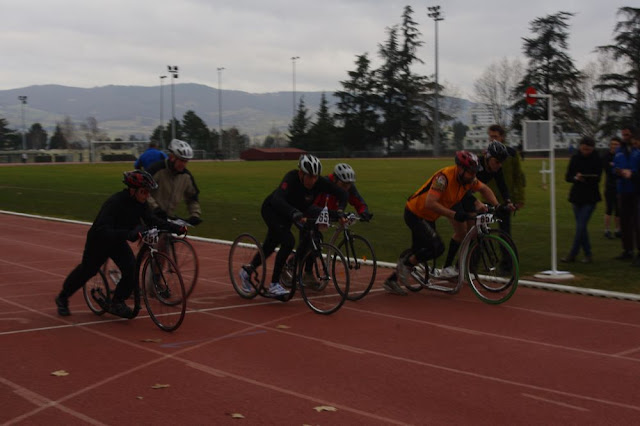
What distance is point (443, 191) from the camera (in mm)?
8414

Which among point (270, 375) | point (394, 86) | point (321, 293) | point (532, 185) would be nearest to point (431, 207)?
point (321, 293)

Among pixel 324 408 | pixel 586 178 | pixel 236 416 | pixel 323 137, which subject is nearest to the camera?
pixel 236 416

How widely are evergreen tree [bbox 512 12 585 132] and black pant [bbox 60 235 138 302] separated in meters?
75.9

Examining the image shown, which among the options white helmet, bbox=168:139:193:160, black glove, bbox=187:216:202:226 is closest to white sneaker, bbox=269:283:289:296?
black glove, bbox=187:216:202:226

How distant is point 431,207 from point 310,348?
2646 millimetres

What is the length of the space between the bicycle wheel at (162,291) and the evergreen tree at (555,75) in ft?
249

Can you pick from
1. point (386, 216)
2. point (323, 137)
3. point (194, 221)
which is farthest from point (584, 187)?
point (323, 137)

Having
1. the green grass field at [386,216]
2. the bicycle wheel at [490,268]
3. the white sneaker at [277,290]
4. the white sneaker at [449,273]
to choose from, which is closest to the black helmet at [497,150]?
the bicycle wheel at [490,268]

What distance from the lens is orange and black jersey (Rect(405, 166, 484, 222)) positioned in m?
8.34

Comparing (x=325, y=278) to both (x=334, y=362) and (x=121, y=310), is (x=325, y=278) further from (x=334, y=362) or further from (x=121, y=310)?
(x=121, y=310)

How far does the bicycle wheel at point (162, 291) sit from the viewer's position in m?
7.11

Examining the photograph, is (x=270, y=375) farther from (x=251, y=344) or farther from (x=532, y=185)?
(x=532, y=185)

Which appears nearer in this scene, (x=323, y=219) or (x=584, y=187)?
(x=323, y=219)

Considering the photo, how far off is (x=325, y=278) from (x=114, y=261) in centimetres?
226
